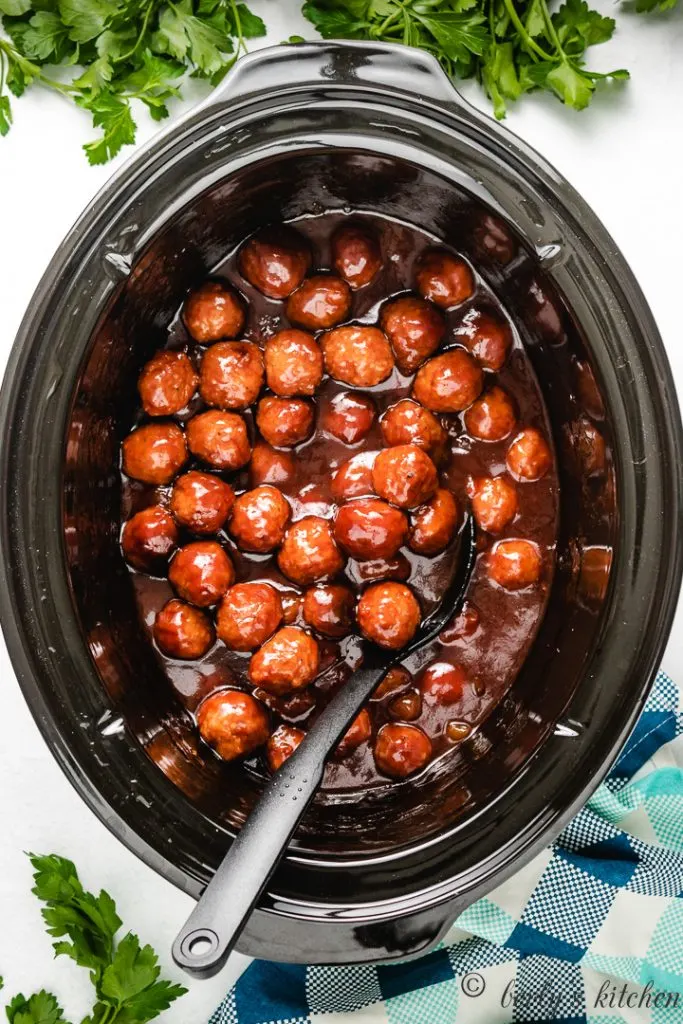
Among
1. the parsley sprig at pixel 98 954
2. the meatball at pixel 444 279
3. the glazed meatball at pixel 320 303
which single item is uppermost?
the meatball at pixel 444 279

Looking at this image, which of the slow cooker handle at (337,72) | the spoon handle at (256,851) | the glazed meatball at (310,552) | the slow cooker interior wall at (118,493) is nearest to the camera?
the spoon handle at (256,851)

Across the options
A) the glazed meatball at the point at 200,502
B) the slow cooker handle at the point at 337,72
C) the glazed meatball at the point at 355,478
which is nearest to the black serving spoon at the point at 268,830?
the glazed meatball at the point at 355,478

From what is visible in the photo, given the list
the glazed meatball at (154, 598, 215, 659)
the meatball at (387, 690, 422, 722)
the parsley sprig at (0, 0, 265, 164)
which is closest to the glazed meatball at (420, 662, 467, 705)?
the meatball at (387, 690, 422, 722)

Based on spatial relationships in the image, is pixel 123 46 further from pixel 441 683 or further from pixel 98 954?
pixel 98 954

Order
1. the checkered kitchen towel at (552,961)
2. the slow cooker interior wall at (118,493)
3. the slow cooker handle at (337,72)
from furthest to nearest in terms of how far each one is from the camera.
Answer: the checkered kitchen towel at (552,961)
the slow cooker interior wall at (118,493)
the slow cooker handle at (337,72)

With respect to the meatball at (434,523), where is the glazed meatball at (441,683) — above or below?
below

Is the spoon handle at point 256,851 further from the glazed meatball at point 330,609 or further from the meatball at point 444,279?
the meatball at point 444,279

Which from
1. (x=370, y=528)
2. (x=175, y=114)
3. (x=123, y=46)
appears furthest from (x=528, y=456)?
(x=123, y=46)
